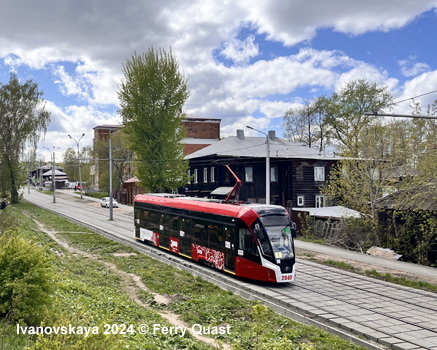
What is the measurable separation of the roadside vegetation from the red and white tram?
1.51 metres

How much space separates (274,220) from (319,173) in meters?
30.0

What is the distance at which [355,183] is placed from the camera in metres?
25.5

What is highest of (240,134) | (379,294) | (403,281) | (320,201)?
(240,134)

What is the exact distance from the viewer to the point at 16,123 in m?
52.4

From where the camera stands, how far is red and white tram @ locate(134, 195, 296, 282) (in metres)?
15.1

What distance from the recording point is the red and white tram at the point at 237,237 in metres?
15.1

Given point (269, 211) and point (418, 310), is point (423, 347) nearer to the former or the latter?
point (418, 310)

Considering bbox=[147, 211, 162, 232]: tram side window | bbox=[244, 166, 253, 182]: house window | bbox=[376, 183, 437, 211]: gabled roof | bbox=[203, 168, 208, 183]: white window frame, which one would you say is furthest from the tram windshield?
bbox=[203, 168, 208, 183]: white window frame

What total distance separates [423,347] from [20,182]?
2084 inches

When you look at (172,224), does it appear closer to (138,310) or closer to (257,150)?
(138,310)

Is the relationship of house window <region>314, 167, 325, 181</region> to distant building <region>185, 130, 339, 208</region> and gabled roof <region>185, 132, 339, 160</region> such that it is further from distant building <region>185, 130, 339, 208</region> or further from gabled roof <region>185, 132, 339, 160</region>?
gabled roof <region>185, 132, 339, 160</region>

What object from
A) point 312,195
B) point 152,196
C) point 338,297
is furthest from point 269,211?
point 312,195

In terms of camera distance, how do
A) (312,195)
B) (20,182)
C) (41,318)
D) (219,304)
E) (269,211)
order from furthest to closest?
(20,182), (312,195), (269,211), (219,304), (41,318)

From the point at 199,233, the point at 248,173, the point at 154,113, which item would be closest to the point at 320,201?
the point at 248,173
